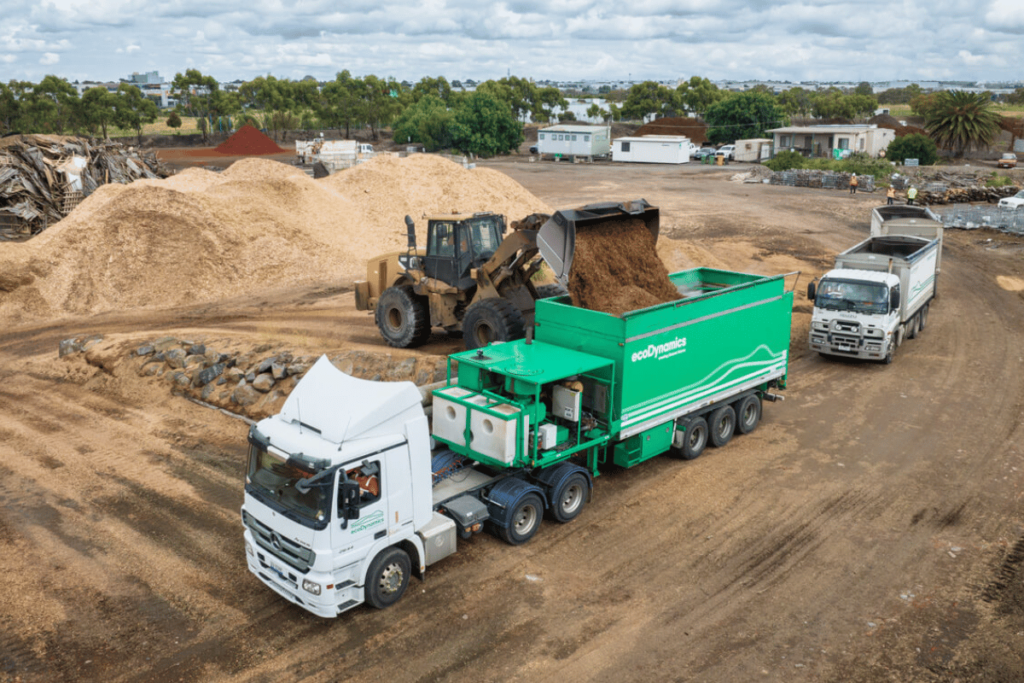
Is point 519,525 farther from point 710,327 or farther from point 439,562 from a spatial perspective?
point 710,327

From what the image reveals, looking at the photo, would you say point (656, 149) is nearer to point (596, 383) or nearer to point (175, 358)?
point (175, 358)

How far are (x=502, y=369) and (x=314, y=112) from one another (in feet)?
311

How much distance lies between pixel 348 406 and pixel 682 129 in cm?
8636

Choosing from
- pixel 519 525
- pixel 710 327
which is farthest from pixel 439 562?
pixel 710 327

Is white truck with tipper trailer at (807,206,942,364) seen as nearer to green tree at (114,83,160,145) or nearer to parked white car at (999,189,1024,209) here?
parked white car at (999,189,1024,209)

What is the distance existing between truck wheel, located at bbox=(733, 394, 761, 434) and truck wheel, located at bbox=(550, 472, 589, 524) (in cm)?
453

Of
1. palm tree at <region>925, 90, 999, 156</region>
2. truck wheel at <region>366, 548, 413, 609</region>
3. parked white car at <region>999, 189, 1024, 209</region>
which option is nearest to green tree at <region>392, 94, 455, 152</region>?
palm tree at <region>925, 90, 999, 156</region>

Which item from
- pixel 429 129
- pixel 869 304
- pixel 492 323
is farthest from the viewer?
pixel 429 129

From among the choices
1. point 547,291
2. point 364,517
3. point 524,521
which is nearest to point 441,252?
point 547,291

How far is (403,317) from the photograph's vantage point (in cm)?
1869

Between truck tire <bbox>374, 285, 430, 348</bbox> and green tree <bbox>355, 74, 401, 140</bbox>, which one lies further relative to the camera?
green tree <bbox>355, 74, 401, 140</bbox>

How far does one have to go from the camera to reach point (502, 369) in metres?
11.5

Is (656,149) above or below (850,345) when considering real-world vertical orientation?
above

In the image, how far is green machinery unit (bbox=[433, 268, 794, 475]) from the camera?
11.2m
